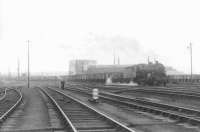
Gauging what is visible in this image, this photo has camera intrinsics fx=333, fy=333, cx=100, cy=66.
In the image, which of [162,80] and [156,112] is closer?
[156,112]

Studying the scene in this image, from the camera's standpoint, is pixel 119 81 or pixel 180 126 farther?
pixel 119 81

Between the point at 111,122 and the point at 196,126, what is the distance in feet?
9.01

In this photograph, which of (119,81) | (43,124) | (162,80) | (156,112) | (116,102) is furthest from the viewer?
(119,81)

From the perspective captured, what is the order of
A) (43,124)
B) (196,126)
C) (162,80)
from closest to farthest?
(196,126), (43,124), (162,80)

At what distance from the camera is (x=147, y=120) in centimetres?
1240

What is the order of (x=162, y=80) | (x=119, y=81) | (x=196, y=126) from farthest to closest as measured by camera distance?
(x=119, y=81) < (x=162, y=80) < (x=196, y=126)

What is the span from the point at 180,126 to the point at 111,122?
7.35 ft

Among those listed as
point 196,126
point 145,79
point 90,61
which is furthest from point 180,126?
point 90,61

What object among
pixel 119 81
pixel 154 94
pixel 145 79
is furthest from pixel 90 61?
pixel 154 94

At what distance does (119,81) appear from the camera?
53625mm

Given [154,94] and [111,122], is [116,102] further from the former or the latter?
[111,122]

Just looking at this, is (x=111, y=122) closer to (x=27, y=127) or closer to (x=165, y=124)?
(x=165, y=124)

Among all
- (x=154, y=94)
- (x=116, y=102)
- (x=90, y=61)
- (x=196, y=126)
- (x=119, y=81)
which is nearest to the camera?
(x=196, y=126)

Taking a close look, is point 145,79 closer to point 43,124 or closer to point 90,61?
point 43,124
